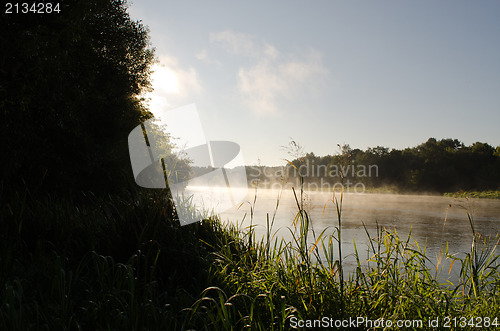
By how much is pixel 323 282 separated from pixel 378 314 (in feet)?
1.49

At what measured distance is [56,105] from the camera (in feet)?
25.5

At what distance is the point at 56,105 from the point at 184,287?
618 cm

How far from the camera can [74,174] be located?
8766mm

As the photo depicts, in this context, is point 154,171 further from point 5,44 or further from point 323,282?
point 323,282

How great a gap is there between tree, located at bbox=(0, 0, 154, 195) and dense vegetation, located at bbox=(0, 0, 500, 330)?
0.03 m

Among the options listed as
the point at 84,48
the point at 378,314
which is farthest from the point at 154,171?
the point at 378,314

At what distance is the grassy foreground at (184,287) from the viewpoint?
7.63 feet

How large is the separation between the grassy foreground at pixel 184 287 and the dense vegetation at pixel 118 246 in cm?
2

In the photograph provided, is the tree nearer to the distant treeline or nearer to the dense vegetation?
the dense vegetation

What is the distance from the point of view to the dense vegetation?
8.16ft
